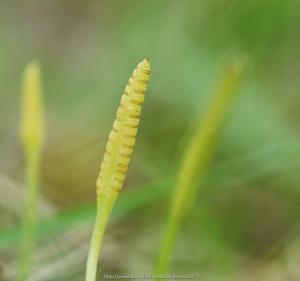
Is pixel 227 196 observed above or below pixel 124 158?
above

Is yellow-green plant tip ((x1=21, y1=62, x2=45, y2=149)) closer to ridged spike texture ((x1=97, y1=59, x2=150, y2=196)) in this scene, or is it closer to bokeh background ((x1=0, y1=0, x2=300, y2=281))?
ridged spike texture ((x1=97, y1=59, x2=150, y2=196))

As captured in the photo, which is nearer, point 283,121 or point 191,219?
point 191,219

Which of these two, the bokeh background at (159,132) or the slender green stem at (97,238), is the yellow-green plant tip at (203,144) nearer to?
the slender green stem at (97,238)

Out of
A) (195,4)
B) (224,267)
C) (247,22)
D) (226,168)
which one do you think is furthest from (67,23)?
(224,267)

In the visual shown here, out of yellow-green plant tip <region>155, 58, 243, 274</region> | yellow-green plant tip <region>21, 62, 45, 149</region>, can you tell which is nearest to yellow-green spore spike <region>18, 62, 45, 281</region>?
yellow-green plant tip <region>21, 62, 45, 149</region>

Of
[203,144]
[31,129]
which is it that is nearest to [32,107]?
[31,129]

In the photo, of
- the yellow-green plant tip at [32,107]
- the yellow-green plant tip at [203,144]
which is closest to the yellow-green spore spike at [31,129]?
the yellow-green plant tip at [32,107]

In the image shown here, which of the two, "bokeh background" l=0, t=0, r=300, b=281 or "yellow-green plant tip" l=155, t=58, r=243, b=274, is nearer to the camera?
"yellow-green plant tip" l=155, t=58, r=243, b=274

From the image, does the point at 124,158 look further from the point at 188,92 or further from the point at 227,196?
the point at 188,92
